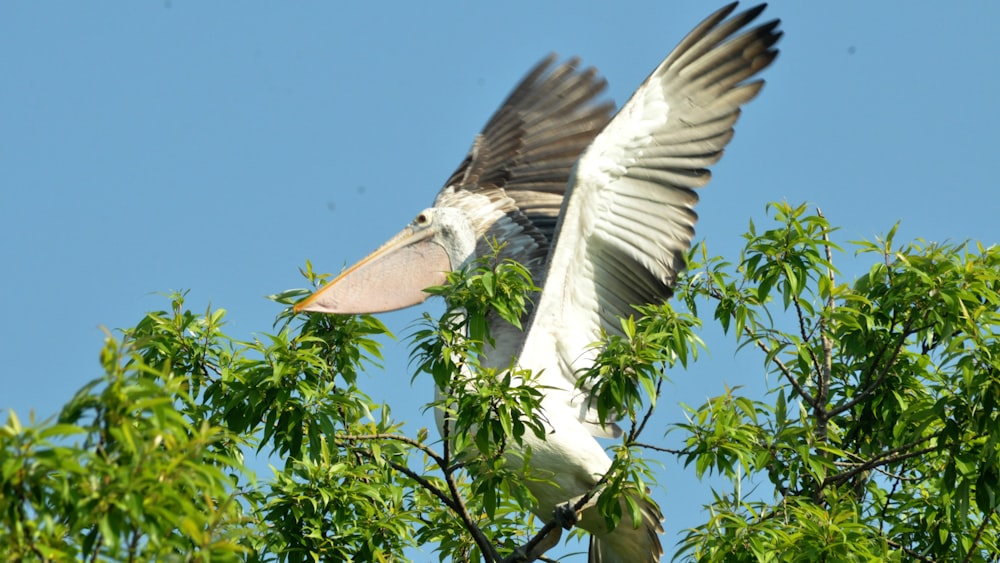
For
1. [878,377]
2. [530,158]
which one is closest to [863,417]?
[878,377]

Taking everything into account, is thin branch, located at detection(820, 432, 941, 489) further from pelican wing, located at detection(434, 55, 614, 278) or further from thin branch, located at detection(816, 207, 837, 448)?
pelican wing, located at detection(434, 55, 614, 278)

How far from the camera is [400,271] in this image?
10.7 meters

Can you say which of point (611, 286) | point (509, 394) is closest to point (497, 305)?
point (509, 394)

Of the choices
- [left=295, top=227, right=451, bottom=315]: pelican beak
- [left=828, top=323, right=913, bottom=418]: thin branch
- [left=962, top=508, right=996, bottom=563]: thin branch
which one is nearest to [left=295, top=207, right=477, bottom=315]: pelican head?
[left=295, top=227, right=451, bottom=315]: pelican beak

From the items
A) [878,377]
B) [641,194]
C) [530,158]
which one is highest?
[530,158]

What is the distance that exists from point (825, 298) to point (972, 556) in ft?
5.97

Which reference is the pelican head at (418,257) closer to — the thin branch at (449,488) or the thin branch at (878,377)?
the thin branch at (449,488)

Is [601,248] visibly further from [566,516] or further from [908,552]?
[908,552]

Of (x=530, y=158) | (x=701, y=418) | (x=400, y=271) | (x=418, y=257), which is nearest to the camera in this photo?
(x=701, y=418)

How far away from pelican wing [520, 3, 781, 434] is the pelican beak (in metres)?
1.25

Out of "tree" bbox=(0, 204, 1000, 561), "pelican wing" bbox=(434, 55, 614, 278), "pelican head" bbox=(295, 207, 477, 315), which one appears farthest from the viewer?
"pelican wing" bbox=(434, 55, 614, 278)

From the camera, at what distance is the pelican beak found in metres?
10.1

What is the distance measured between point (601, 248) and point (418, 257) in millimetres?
1743

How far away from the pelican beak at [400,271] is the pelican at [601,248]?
0.03 feet
